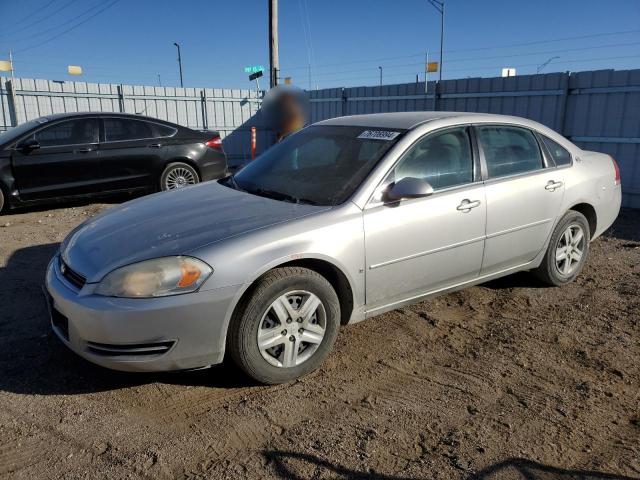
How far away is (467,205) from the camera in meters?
3.96

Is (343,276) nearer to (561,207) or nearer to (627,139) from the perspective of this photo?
(561,207)

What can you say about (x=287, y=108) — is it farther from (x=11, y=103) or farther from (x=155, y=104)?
(x=11, y=103)

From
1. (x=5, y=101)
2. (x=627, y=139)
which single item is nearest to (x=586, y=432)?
(x=627, y=139)

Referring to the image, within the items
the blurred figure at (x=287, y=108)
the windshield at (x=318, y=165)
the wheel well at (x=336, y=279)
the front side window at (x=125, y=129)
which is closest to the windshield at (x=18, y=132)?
the front side window at (x=125, y=129)

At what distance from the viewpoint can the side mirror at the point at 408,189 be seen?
11.5ft

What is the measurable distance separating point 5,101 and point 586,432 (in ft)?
44.5

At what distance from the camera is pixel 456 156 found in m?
4.11

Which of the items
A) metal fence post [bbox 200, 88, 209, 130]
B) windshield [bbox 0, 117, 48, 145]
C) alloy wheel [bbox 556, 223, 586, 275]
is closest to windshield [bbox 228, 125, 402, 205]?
alloy wheel [bbox 556, 223, 586, 275]

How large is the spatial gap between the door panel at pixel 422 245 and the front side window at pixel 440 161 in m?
0.12

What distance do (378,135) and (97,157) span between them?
588 cm

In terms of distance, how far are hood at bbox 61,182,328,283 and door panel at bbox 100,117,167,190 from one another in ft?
16.0

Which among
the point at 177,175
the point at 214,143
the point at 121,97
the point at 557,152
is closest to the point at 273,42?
the point at 121,97

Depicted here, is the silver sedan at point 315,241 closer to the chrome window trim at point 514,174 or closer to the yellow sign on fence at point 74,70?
the chrome window trim at point 514,174

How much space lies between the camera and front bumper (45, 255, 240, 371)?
9.33 feet
